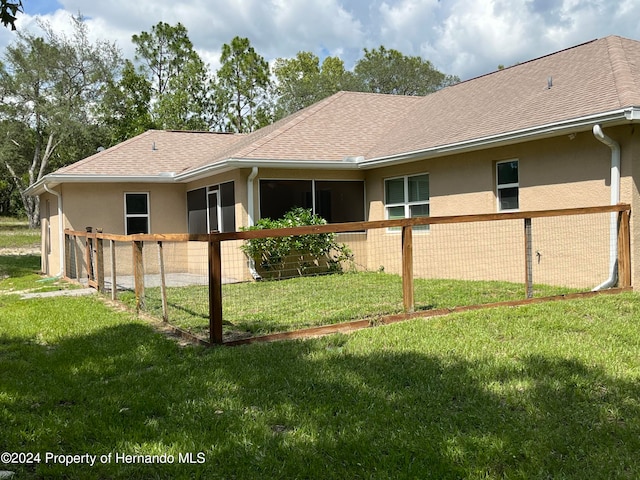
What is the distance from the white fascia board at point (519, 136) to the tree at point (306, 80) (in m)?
31.8

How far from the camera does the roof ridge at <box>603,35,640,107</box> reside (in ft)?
27.2

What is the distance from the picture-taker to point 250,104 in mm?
41000

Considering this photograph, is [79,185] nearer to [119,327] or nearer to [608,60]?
[119,327]

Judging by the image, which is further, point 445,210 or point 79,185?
point 79,185

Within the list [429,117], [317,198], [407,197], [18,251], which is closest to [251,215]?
[317,198]

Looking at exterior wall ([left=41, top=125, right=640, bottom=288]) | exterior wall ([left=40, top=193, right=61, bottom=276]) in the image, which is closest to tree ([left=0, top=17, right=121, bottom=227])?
exterior wall ([left=40, top=193, right=61, bottom=276])

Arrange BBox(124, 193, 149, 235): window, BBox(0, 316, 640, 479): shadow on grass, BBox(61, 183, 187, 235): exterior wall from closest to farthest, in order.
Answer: BBox(0, 316, 640, 479): shadow on grass, BBox(61, 183, 187, 235): exterior wall, BBox(124, 193, 149, 235): window

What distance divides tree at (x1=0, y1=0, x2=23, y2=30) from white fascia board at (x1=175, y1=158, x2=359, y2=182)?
22.1 ft

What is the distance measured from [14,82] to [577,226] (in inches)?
1575

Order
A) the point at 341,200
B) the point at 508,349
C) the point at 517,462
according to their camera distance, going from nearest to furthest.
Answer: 1. the point at 517,462
2. the point at 508,349
3. the point at 341,200

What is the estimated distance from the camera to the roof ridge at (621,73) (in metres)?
8.30

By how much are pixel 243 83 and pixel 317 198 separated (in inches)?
1135

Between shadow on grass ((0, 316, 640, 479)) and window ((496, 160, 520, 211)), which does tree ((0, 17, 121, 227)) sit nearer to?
window ((496, 160, 520, 211))

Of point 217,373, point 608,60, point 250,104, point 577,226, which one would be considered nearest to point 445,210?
point 577,226
